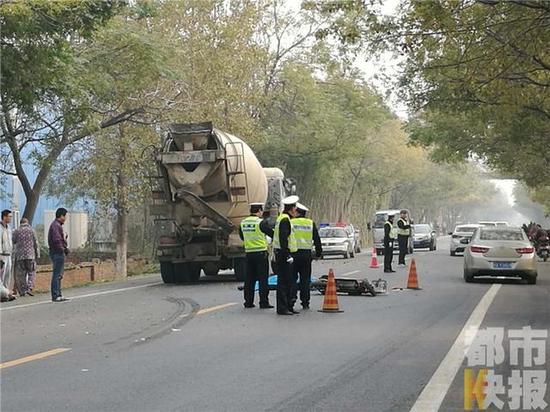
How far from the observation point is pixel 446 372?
27.4 feet

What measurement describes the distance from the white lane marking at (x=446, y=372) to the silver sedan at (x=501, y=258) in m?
7.31

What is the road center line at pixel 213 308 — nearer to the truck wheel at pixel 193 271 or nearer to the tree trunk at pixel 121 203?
the truck wheel at pixel 193 271

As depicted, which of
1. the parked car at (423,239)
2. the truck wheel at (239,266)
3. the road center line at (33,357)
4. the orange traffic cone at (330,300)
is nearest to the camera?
the road center line at (33,357)

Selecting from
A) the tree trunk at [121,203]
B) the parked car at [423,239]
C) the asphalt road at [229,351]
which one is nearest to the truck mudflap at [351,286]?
the asphalt road at [229,351]

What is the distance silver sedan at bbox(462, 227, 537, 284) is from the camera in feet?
66.0

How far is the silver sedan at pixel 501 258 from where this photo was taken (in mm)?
20109

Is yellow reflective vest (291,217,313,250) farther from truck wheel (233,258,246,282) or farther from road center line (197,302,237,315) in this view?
truck wheel (233,258,246,282)

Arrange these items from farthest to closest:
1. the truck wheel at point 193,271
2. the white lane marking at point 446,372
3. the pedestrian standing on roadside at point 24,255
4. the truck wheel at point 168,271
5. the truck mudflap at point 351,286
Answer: the truck wheel at point 193,271 → the truck wheel at point 168,271 → the pedestrian standing on roadside at point 24,255 → the truck mudflap at point 351,286 → the white lane marking at point 446,372

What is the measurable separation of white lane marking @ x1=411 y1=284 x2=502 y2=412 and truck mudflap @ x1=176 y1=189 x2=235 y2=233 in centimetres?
721

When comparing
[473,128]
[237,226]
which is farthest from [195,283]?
[473,128]

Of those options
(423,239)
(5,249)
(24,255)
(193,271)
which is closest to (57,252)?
(5,249)

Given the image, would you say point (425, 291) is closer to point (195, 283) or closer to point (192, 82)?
point (195, 283)

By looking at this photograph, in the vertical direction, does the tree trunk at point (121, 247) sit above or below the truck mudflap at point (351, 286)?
above

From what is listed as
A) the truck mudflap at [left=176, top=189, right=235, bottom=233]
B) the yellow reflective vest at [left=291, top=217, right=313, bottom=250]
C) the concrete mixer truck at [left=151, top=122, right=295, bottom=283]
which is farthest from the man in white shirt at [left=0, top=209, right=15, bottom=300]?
the yellow reflective vest at [left=291, top=217, right=313, bottom=250]
